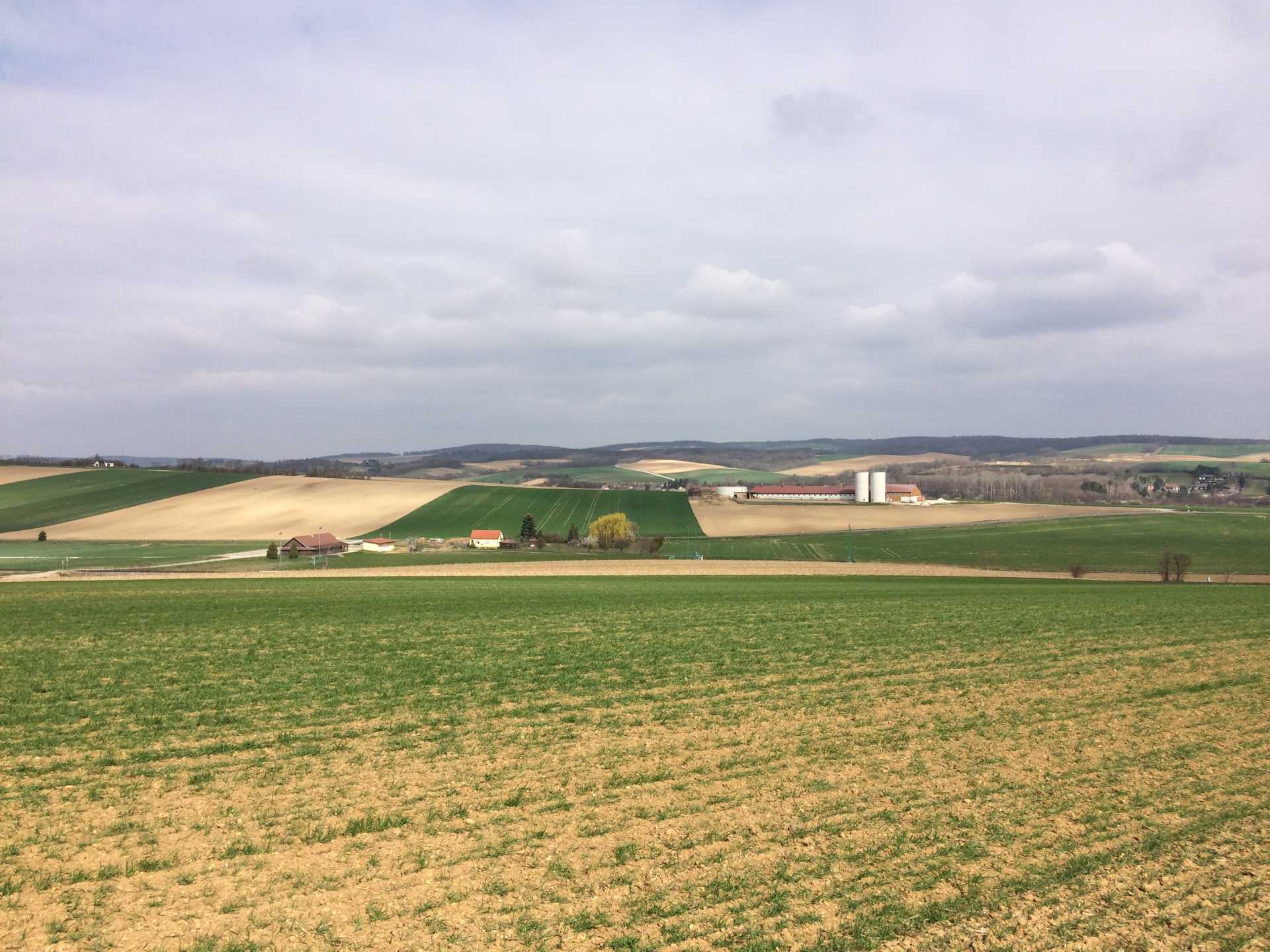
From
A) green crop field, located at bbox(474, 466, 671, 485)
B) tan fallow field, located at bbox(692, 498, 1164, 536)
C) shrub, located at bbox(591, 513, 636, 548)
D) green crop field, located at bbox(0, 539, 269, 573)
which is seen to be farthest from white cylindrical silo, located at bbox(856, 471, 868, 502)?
green crop field, located at bbox(0, 539, 269, 573)

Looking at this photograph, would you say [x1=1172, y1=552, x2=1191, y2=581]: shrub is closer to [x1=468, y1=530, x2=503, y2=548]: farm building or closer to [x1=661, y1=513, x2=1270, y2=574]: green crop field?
[x1=661, y1=513, x2=1270, y2=574]: green crop field

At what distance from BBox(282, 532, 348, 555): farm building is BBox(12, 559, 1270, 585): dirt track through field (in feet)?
54.8

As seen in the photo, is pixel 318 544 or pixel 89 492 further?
pixel 89 492

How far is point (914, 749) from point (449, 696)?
862cm

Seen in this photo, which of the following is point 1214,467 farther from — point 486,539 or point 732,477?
point 486,539

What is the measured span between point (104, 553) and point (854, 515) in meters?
76.8

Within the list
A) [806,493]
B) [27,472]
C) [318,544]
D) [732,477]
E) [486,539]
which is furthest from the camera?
[732,477]

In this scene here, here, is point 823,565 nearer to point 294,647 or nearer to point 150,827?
point 294,647

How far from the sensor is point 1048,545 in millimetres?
73688

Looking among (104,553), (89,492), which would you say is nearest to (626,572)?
(104,553)

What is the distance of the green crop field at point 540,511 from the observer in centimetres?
8981

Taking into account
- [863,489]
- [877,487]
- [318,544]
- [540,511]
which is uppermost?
[877,487]

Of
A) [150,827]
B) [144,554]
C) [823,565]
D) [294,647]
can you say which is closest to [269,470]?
[144,554]

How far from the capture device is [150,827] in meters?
9.59
